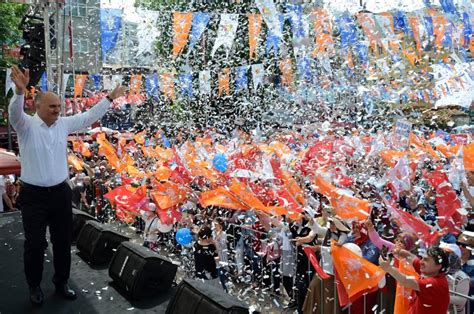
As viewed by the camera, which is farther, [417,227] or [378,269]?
[417,227]

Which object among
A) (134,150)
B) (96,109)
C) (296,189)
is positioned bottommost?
(134,150)

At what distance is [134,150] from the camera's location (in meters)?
11.4

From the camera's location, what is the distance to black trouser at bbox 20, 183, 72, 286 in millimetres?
2934

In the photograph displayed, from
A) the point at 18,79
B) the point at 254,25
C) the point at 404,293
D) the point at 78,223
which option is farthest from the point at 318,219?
the point at 254,25

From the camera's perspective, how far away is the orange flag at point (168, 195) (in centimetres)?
602

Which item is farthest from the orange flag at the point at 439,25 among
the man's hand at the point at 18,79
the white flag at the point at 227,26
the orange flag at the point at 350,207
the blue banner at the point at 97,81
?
the blue banner at the point at 97,81

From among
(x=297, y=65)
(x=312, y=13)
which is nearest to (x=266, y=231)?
(x=312, y=13)

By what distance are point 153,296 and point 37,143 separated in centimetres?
162

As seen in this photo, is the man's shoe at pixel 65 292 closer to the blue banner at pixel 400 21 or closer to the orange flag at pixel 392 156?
the orange flag at pixel 392 156

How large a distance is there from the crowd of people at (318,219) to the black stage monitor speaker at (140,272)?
3.56ft

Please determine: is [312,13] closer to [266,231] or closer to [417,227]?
[266,231]

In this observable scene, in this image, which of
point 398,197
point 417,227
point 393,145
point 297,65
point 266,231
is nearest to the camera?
point 417,227

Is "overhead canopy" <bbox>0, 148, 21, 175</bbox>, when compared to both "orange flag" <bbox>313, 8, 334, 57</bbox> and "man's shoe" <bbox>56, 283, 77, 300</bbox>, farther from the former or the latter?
"orange flag" <bbox>313, 8, 334, 57</bbox>

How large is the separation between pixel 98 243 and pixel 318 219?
97.9 inches
